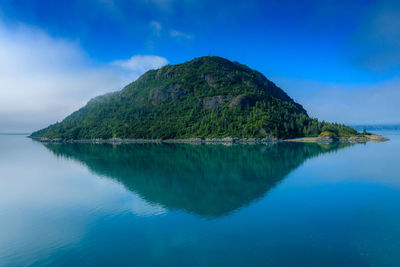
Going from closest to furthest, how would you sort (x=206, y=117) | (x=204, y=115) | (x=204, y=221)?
1. (x=204, y=221)
2. (x=206, y=117)
3. (x=204, y=115)

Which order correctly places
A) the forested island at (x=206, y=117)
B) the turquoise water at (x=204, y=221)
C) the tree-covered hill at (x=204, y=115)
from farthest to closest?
the tree-covered hill at (x=204, y=115)
the forested island at (x=206, y=117)
the turquoise water at (x=204, y=221)

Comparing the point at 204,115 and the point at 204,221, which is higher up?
the point at 204,115

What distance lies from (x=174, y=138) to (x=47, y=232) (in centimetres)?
11871

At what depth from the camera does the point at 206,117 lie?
14712cm

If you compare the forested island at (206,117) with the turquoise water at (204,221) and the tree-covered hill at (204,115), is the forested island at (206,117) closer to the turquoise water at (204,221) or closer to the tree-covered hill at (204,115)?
the tree-covered hill at (204,115)

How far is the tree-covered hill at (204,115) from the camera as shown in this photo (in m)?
125

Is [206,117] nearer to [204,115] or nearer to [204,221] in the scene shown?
[204,115]

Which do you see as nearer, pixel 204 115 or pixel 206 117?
pixel 206 117

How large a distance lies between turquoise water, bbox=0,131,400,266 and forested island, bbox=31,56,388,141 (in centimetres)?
8786

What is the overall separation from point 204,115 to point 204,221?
137 metres

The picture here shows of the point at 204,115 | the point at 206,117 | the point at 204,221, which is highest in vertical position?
the point at 204,115

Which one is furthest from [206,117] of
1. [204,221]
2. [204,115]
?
[204,221]

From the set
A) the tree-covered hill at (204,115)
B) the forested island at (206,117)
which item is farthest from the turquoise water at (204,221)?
the tree-covered hill at (204,115)

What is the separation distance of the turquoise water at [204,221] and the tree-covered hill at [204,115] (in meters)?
91.2
